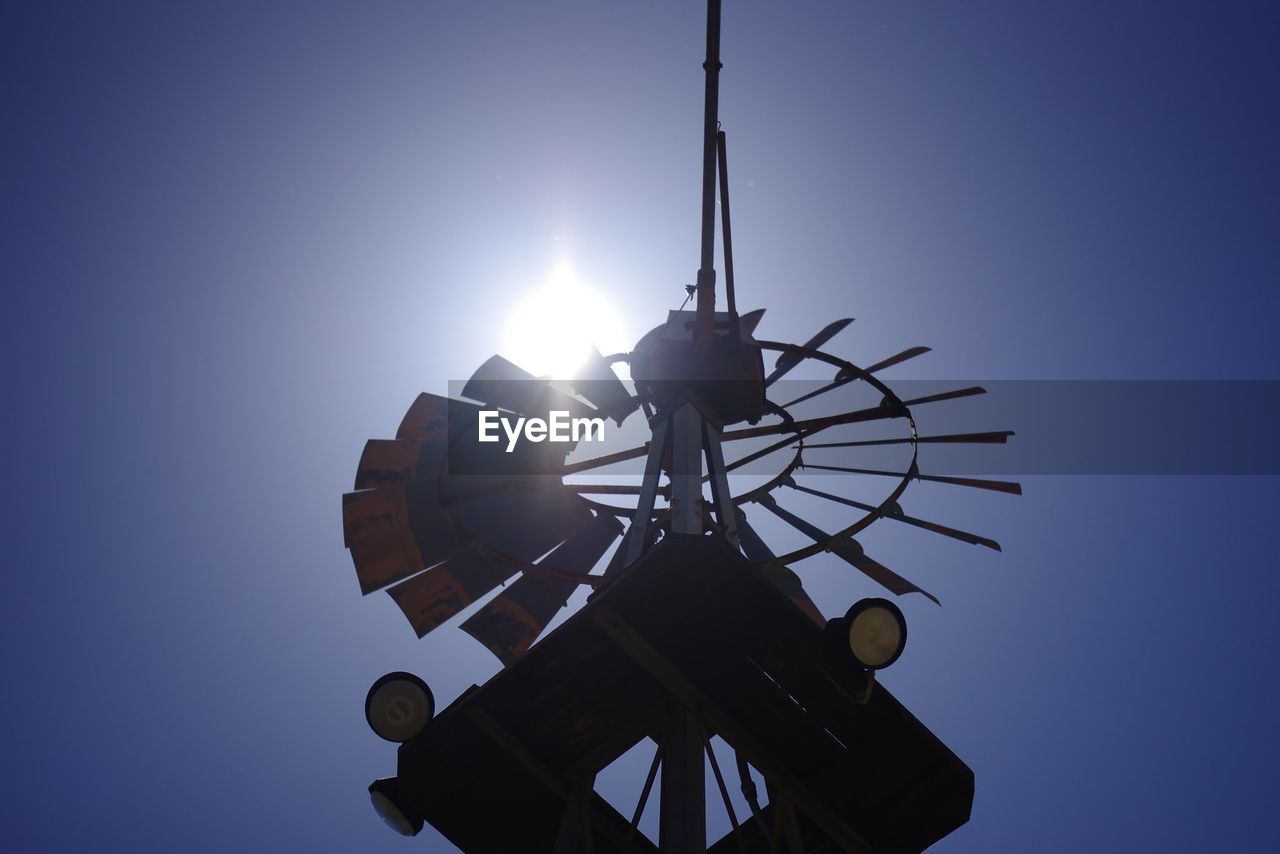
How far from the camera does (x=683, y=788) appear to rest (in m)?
4.97

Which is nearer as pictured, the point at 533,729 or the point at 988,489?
the point at 533,729

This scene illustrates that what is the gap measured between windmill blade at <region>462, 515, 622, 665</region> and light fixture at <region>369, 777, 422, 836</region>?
1.27m

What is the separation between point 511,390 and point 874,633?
3864 mm

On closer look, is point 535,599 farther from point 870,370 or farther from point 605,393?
point 870,370

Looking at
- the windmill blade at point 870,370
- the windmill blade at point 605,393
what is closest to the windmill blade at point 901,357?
the windmill blade at point 870,370

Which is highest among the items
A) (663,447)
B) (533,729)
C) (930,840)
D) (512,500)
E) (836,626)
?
(663,447)

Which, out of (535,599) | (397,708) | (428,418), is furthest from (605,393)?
(397,708)

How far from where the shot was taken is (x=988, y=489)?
7.10 m

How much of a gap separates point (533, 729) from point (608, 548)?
7.34 ft

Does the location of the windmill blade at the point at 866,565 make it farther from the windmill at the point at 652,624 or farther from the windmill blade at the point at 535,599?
the windmill blade at the point at 535,599

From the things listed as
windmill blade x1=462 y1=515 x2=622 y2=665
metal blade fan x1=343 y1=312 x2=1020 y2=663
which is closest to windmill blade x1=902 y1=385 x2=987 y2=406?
metal blade fan x1=343 y1=312 x2=1020 y2=663

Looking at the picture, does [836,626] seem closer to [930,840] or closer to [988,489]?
[930,840]

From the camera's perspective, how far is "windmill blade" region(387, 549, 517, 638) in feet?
20.9

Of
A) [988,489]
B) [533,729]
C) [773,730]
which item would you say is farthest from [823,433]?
[533,729]
